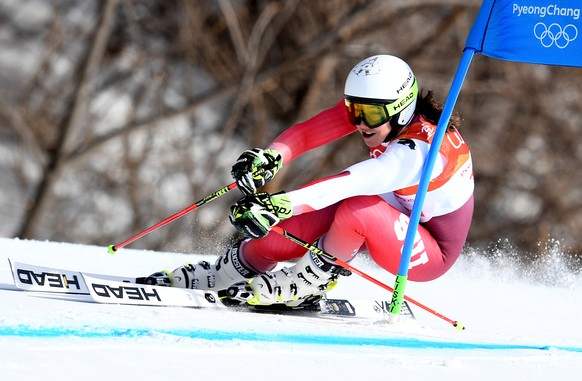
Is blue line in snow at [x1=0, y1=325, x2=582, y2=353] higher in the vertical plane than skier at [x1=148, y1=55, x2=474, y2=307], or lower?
lower

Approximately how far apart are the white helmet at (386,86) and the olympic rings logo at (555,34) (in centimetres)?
47

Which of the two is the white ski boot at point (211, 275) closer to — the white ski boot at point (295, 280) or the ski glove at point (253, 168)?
the white ski boot at point (295, 280)

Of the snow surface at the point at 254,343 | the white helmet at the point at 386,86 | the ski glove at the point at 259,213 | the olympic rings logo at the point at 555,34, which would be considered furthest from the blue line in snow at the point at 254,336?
the olympic rings logo at the point at 555,34

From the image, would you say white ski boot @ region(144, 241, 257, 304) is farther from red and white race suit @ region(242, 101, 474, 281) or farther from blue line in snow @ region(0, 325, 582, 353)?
blue line in snow @ region(0, 325, 582, 353)

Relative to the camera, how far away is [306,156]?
473 inches

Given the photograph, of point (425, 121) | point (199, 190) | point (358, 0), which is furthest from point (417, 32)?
point (425, 121)

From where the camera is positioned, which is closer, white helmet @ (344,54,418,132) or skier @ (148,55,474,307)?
skier @ (148,55,474,307)

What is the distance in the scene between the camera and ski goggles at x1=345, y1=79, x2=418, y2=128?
3.85 metres

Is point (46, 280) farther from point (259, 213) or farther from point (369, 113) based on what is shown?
point (369, 113)

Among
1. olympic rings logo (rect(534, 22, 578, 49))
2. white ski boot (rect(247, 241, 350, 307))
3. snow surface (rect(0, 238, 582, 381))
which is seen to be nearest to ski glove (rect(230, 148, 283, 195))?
white ski boot (rect(247, 241, 350, 307))

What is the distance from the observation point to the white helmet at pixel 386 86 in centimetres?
383

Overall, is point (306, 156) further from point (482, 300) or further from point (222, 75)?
point (482, 300)

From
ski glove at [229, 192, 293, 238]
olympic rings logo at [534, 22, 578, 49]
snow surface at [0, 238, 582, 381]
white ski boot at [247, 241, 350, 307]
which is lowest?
snow surface at [0, 238, 582, 381]

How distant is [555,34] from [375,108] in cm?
65
